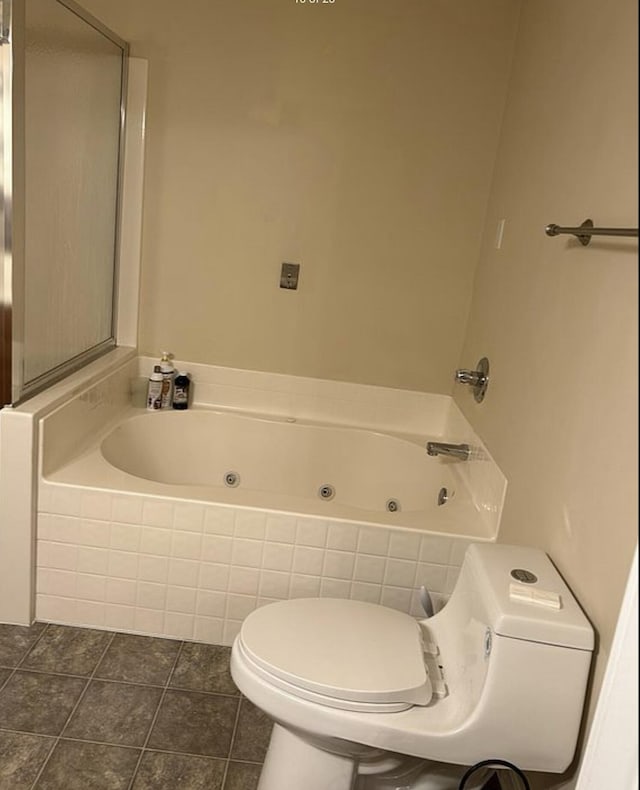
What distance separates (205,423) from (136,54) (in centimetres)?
142

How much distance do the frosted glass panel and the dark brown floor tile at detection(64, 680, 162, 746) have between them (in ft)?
3.03

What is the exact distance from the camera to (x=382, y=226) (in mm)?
2768

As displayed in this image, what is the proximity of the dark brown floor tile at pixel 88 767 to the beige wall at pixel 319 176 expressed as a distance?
62.9 inches

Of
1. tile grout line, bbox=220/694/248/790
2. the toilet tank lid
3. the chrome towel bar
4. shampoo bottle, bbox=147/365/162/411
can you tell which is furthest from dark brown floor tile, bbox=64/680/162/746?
the chrome towel bar

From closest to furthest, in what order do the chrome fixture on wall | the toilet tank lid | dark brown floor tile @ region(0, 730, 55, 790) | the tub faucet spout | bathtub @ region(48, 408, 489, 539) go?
the toilet tank lid
dark brown floor tile @ region(0, 730, 55, 790)
the chrome fixture on wall
the tub faucet spout
bathtub @ region(48, 408, 489, 539)

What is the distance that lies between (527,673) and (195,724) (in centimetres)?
93

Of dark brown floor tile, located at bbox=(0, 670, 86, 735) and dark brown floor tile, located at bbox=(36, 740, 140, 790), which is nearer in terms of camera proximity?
dark brown floor tile, located at bbox=(36, 740, 140, 790)

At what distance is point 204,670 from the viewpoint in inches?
79.5

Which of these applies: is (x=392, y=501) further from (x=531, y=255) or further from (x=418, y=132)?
(x=418, y=132)

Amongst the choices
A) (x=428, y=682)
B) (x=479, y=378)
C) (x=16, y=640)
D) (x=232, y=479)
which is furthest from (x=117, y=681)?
(x=479, y=378)

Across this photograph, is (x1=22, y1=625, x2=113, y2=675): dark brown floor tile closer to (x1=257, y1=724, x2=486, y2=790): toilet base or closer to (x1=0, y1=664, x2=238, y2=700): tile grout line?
(x1=0, y1=664, x2=238, y2=700): tile grout line

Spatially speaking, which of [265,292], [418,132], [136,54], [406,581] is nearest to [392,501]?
[406,581]

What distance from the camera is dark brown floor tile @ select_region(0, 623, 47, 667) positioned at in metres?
1.96

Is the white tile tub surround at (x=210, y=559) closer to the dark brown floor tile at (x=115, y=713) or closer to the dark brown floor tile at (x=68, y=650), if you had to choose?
the dark brown floor tile at (x=68, y=650)
